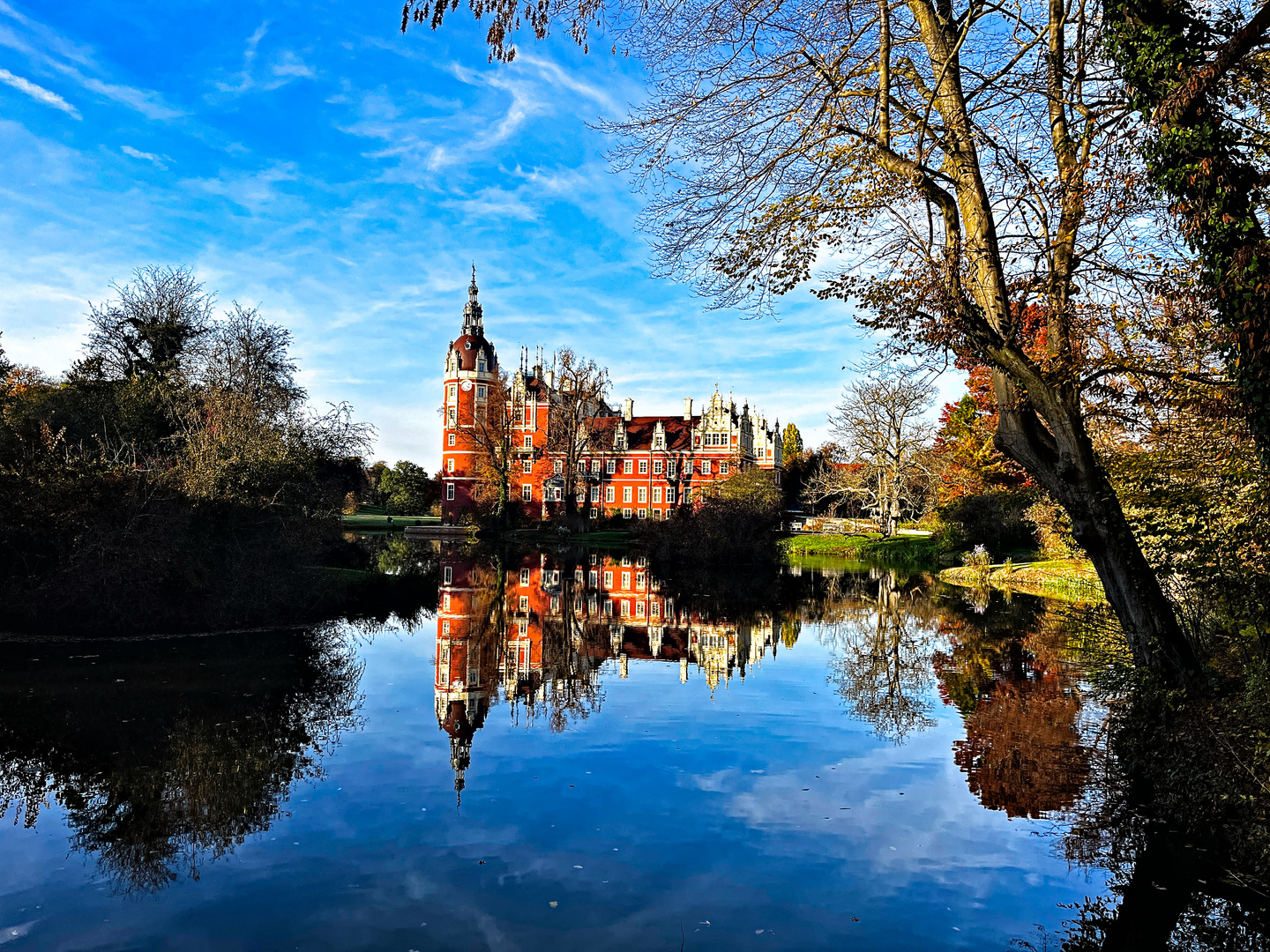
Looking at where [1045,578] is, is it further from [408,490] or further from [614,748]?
[408,490]

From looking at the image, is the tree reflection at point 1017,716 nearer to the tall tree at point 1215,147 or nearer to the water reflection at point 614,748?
the water reflection at point 614,748

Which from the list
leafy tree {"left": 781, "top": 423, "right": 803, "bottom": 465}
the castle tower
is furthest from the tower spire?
leafy tree {"left": 781, "top": 423, "right": 803, "bottom": 465}

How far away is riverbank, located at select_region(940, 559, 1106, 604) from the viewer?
73.0ft

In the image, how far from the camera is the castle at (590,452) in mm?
67750

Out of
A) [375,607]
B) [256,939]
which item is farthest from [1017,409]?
[375,607]

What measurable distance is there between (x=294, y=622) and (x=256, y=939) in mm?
12665

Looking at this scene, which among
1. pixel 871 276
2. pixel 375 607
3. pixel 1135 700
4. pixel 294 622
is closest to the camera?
pixel 871 276

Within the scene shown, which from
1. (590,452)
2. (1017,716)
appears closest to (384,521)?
(590,452)

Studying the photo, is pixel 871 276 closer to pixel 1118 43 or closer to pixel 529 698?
pixel 1118 43

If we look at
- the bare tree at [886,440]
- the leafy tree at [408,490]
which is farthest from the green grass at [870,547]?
the leafy tree at [408,490]

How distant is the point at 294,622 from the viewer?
16625 mm

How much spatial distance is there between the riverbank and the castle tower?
148 ft

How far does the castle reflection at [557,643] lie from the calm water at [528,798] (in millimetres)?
128

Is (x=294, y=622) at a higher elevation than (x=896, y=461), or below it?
below
